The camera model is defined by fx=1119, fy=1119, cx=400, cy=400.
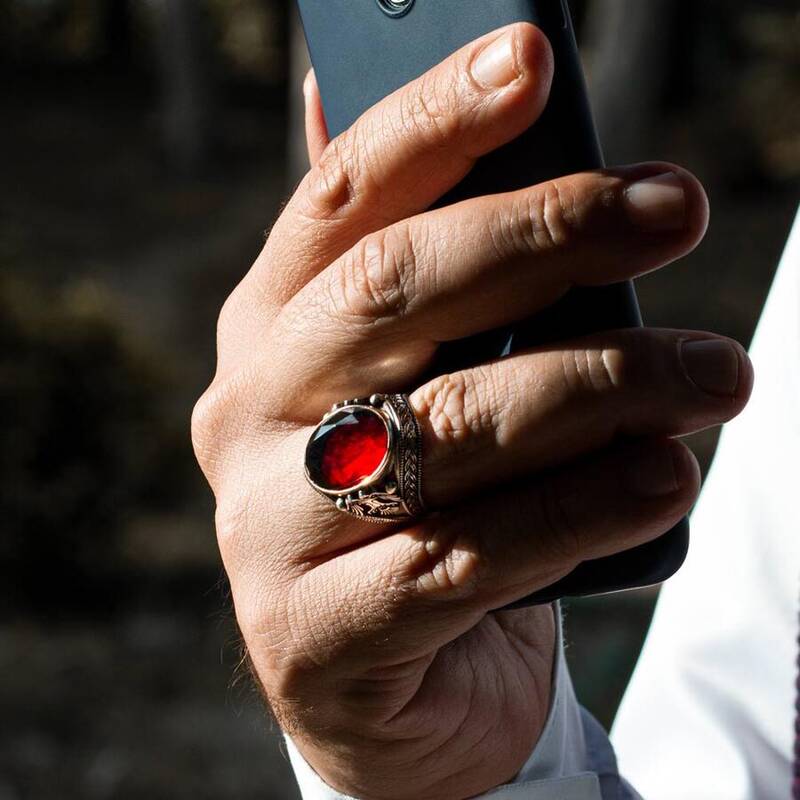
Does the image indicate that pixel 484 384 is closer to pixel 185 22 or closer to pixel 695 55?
pixel 185 22

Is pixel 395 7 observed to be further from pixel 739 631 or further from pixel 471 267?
pixel 739 631

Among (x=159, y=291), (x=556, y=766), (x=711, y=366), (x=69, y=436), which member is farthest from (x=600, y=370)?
(x=159, y=291)

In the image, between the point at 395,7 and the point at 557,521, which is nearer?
the point at 557,521

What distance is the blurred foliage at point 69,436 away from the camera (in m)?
5.35

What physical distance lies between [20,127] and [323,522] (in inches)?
504

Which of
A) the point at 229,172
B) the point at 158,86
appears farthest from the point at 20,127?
the point at 229,172

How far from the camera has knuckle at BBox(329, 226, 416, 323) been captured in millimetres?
840

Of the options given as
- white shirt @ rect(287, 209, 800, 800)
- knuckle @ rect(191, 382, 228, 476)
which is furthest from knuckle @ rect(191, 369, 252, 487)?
white shirt @ rect(287, 209, 800, 800)

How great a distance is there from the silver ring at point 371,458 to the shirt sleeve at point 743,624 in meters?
0.90

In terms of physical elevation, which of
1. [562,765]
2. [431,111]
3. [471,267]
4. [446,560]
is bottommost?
[562,765]

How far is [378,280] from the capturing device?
85 centimetres

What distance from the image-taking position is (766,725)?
159 cm

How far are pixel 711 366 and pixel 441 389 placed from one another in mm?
203

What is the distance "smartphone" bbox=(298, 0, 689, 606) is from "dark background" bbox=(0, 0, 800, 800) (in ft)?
1.93
